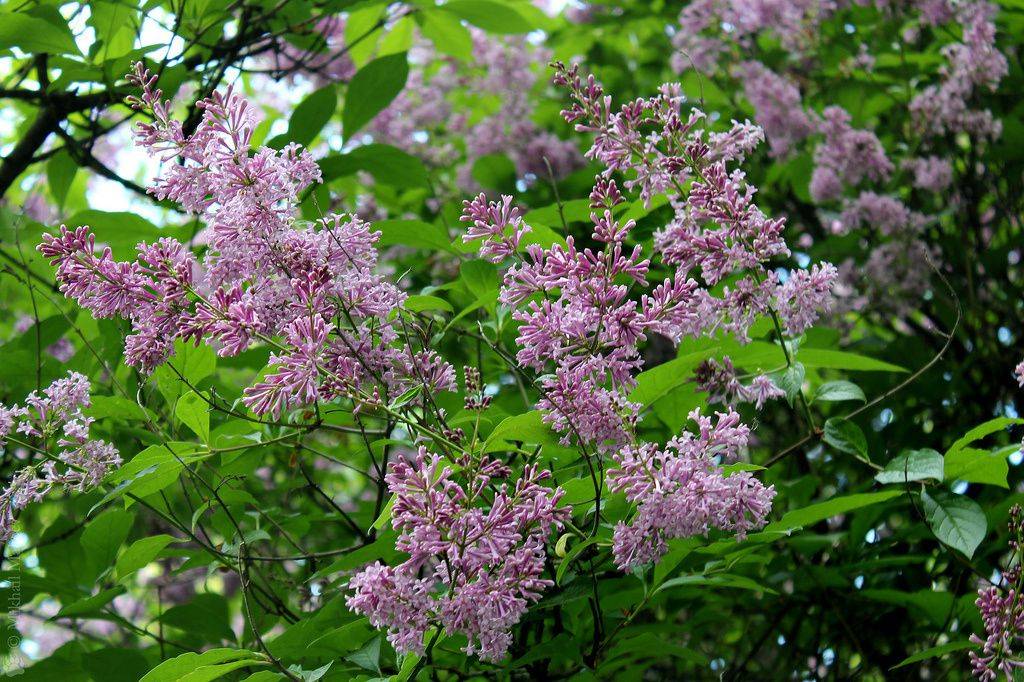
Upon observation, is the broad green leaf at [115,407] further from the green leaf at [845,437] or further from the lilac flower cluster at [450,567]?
the green leaf at [845,437]

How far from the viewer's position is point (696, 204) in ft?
5.01

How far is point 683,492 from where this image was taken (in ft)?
4.33

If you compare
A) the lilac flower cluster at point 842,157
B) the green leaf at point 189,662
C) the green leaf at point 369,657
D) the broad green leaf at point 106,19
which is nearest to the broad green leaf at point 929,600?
the green leaf at point 369,657

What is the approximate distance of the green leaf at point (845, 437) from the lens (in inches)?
69.1

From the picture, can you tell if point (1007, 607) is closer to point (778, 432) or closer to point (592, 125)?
point (592, 125)

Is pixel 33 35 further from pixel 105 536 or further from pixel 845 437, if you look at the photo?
pixel 845 437

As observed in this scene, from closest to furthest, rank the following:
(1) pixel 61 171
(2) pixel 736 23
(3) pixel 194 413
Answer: (3) pixel 194 413, (1) pixel 61 171, (2) pixel 736 23

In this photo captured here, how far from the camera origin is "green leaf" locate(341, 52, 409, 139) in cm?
246

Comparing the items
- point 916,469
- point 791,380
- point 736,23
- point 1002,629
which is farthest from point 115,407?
point 736,23

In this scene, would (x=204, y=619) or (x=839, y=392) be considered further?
(x=204, y=619)

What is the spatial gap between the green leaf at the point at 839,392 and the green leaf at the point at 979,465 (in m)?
0.18

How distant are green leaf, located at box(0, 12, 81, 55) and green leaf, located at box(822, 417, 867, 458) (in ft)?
5.92

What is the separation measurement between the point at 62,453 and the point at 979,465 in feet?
5.23

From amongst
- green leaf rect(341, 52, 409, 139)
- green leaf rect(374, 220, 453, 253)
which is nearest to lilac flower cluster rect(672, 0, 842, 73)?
green leaf rect(341, 52, 409, 139)
